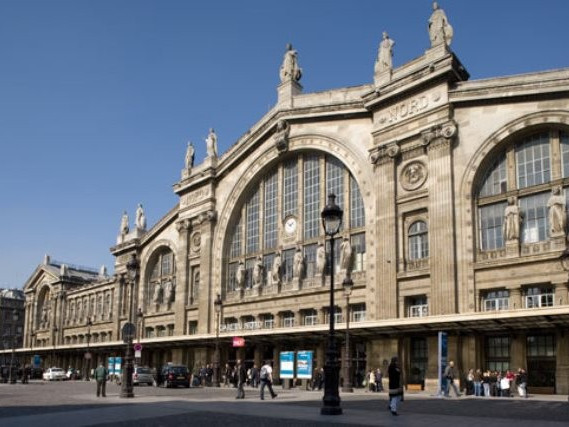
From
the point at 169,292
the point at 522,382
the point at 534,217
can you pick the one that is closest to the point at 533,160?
the point at 534,217

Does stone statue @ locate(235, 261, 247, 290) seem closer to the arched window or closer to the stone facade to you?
the stone facade

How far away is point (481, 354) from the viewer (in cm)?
3450

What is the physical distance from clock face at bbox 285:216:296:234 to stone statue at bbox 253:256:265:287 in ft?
12.5

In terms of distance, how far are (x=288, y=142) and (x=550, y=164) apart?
67.6ft

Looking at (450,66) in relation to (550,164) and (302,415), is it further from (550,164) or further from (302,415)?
(302,415)

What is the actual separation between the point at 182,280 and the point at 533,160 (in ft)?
110

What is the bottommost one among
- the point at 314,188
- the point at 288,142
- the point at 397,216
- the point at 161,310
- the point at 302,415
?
the point at 302,415

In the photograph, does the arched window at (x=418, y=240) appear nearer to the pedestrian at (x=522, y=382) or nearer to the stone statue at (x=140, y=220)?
the pedestrian at (x=522, y=382)

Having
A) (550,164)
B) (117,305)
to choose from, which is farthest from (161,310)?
(550,164)

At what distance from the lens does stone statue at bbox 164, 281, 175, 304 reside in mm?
61625

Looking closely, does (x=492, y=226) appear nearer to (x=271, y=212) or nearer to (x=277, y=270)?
(x=277, y=270)

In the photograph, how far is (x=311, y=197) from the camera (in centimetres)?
4731

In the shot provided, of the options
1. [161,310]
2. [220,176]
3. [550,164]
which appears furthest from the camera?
[161,310]

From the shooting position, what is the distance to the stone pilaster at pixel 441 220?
3553 centimetres
